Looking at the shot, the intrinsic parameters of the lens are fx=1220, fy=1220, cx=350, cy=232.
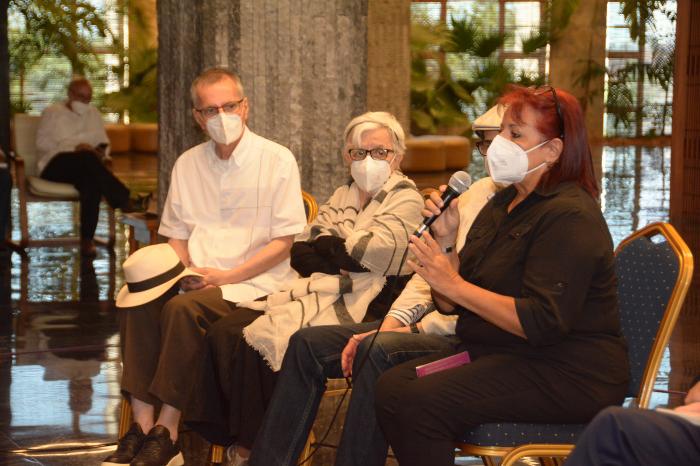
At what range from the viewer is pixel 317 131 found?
5.29m

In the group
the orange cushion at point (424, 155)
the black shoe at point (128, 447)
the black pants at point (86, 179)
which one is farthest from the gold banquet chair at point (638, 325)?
the orange cushion at point (424, 155)

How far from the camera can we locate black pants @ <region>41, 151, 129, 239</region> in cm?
919

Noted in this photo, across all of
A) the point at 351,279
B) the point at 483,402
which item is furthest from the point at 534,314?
the point at 351,279

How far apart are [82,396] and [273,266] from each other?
4.18 feet

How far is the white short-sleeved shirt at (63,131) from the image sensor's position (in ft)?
30.8

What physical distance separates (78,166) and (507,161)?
687 centimetres

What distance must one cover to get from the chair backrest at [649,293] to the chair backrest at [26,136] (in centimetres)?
743

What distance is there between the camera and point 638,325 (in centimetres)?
297

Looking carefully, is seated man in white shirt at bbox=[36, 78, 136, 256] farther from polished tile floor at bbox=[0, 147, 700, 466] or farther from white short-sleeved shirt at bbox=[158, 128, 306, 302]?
white short-sleeved shirt at bbox=[158, 128, 306, 302]

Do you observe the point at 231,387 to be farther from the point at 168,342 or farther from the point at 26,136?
the point at 26,136

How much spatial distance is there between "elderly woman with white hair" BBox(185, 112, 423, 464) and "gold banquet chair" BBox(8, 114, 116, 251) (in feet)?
18.2

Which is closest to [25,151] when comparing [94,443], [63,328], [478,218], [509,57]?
[63,328]

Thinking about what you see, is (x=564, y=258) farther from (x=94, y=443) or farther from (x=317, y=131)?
(x=317, y=131)

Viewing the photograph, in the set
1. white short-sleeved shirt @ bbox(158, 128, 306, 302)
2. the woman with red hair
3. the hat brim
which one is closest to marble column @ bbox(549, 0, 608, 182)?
white short-sleeved shirt @ bbox(158, 128, 306, 302)
